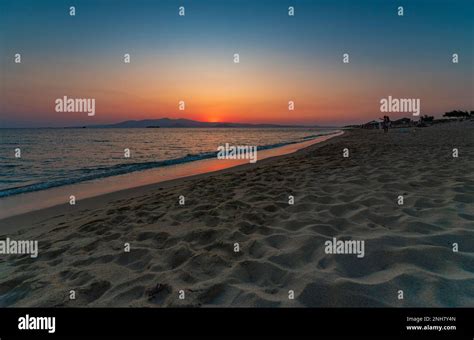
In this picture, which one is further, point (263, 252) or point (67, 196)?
point (67, 196)

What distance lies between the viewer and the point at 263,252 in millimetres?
3615

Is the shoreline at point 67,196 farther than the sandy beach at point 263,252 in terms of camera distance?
Yes

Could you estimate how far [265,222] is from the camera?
4.70 meters

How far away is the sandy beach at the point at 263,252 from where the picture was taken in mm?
2723

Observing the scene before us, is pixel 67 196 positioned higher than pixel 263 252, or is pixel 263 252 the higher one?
pixel 263 252

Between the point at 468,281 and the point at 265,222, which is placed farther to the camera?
the point at 265,222

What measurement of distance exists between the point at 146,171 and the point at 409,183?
11.7 m

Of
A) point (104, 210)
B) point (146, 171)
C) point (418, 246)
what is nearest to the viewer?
point (418, 246)

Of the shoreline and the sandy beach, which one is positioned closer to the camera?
the sandy beach

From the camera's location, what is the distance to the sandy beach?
107 inches
